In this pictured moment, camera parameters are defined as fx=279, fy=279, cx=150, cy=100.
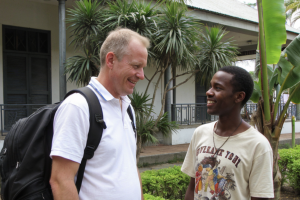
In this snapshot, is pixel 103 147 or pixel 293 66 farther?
pixel 293 66

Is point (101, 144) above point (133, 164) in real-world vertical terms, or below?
above

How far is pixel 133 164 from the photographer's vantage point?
5.86 ft

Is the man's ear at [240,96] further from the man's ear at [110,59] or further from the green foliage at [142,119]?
the green foliage at [142,119]

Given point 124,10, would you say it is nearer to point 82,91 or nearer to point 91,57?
point 91,57

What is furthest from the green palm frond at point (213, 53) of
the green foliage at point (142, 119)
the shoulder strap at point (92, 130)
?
the shoulder strap at point (92, 130)

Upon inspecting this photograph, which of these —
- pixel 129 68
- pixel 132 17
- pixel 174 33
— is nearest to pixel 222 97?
pixel 129 68

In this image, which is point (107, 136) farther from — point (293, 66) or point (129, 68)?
point (293, 66)

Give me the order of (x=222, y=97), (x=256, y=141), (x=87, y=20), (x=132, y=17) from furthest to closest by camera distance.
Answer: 1. (x=87, y=20)
2. (x=132, y=17)
3. (x=222, y=97)
4. (x=256, y=141)

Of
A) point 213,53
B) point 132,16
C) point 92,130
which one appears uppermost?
point 132,16

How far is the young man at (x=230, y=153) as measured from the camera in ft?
6.03

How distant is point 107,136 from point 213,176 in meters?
0.84

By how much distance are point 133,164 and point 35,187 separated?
0.61 metres

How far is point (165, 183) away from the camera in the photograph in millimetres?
4238

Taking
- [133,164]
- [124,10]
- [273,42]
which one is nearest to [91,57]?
[124,10]
